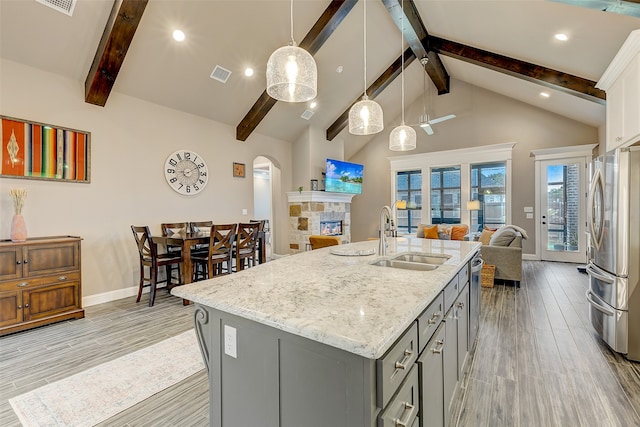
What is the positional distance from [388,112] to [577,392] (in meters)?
7.38

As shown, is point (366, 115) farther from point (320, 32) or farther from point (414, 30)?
point (414, 30)

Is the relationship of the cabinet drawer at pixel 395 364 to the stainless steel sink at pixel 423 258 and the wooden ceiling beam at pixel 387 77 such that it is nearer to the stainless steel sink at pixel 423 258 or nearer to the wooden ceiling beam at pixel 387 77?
the stainless steel sink at pixel 423 258

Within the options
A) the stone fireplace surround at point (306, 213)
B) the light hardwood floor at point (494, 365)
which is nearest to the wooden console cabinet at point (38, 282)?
the light hardwood floor at point (494, 365)

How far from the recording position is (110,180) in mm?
4059

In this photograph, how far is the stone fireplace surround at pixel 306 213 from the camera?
6914 millimetres

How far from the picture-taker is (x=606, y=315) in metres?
2.52

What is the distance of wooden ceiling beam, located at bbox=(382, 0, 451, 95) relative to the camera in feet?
15.3

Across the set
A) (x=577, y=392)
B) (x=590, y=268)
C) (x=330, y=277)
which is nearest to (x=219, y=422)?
(x=330, y=277)

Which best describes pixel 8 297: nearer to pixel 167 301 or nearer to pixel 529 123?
pixel 167 301

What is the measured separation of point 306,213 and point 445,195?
3859 mm

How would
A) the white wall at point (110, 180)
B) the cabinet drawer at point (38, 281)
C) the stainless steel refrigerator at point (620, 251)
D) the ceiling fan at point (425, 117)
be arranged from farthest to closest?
1. the ceiling fan at point (425, 117)
2. the white wall at point (110, 180)
3. the cabinet drawer at point (38, 281)
4. the stainless steel refrigerator at point (620, 251)

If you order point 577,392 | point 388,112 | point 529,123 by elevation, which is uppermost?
point 388,112

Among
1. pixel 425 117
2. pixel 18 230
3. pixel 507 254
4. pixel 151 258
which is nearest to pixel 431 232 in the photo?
pixel 507 254

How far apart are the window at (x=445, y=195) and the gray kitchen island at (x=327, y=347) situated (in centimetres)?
669
